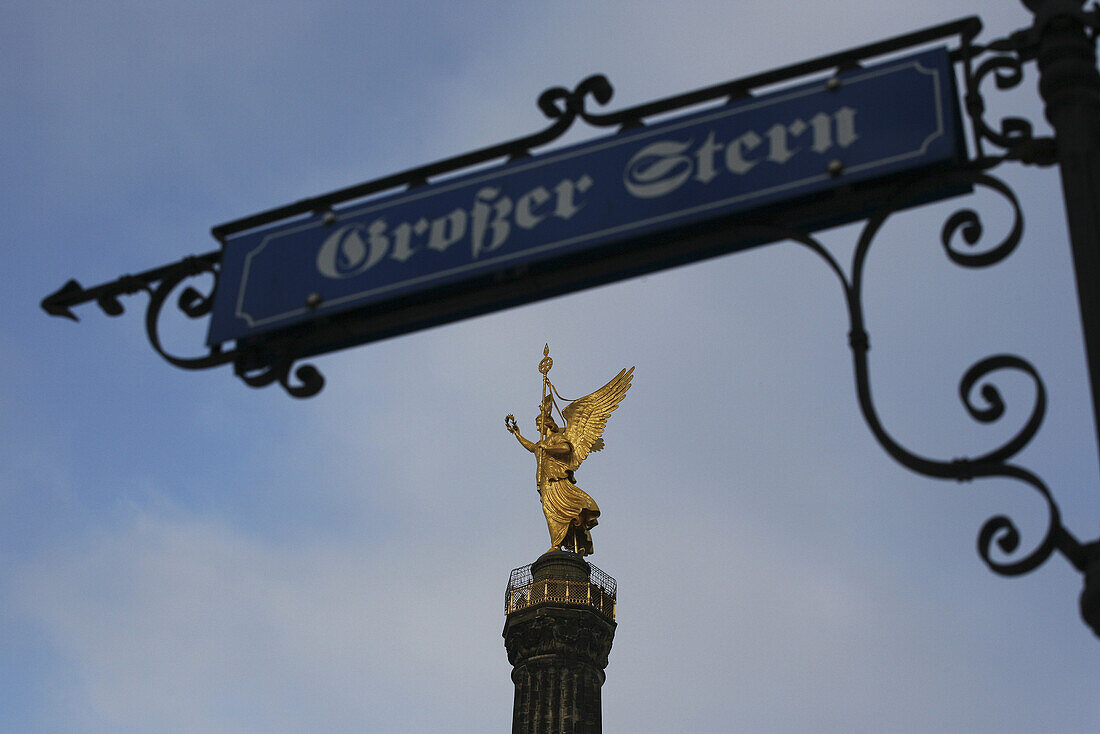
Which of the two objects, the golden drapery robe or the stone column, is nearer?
the stone column

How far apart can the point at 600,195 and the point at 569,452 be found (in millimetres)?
42744

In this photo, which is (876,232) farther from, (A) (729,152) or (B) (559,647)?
(B) (559,647)

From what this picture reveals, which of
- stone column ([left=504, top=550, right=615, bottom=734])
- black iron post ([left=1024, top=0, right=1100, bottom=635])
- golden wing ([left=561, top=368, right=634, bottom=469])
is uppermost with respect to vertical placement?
golden wing ([left=561, top=368, right=634, bottom=469])

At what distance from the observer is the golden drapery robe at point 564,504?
152 ft

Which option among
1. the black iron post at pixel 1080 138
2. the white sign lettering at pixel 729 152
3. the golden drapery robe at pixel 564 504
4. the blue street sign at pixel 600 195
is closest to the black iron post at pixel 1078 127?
the black iron post at pixel 1080 138

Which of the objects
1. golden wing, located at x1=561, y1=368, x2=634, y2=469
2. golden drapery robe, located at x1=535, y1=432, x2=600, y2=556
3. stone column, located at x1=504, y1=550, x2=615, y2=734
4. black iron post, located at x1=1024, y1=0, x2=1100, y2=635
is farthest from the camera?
golden wing, located at x1=561, y1=368, x2=634, y2=469

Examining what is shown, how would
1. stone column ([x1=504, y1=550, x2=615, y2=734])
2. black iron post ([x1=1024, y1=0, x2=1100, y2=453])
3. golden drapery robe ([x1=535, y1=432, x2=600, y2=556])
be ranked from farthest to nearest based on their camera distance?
1. golden drapery robe ([x1=535, y1=432, x2=600, y2=556])
2. stone column ([x1=504, y1=550, x2=615, y2=734])
3. black iron post ([x1=1024, y1=0, x2=1100, y2=453])

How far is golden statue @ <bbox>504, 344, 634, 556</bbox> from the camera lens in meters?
46.4

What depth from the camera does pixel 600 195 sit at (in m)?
5.42

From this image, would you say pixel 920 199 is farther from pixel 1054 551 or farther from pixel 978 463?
pixel 1054 551

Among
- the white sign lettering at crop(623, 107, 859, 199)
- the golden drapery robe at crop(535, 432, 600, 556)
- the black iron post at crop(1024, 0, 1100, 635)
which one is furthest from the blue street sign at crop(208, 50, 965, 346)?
the golden drapery robe at crop(535, 432, 600, 556)

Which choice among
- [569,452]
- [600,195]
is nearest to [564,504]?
[569,452]

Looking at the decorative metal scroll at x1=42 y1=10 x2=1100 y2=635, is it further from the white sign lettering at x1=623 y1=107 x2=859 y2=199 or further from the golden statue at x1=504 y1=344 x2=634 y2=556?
the golden statue at x1=504 y1=344 x2=634 y2=556

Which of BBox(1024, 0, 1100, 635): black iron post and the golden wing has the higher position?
the golden wing
